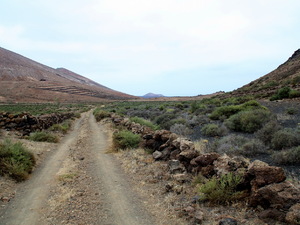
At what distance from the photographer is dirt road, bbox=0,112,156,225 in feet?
16.0

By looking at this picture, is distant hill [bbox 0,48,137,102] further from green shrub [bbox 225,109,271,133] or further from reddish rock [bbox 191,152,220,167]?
reddish rock [bbox 191,152,220,167]

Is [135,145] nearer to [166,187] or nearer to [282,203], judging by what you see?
[166,187]

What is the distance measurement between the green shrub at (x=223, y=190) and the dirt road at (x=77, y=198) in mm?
1336

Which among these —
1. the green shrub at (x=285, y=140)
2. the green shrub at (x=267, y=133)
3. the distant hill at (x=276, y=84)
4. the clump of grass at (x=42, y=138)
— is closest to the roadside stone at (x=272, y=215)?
the green shrub at (x=285, y=140)

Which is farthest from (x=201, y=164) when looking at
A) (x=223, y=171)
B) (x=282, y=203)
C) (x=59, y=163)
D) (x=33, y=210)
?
(x=59, y=163)

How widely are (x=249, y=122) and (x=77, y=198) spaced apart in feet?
27.9

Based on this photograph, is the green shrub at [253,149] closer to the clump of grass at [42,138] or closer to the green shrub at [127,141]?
the green shrub at [127,141]

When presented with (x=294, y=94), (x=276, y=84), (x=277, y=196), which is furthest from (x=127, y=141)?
(x=276, y=84)

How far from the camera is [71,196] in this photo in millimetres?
5926

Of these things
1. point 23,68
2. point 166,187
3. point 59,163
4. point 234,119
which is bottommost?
point 59,163

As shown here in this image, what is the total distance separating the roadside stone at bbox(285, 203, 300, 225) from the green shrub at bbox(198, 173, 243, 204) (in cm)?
114

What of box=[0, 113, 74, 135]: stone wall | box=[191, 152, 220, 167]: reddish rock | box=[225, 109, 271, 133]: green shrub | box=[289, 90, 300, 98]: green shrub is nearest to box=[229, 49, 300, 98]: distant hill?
box=[289, 90, 300, 98]: green shrub

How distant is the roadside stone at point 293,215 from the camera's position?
3469 millimetres

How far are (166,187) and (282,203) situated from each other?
2840mm
